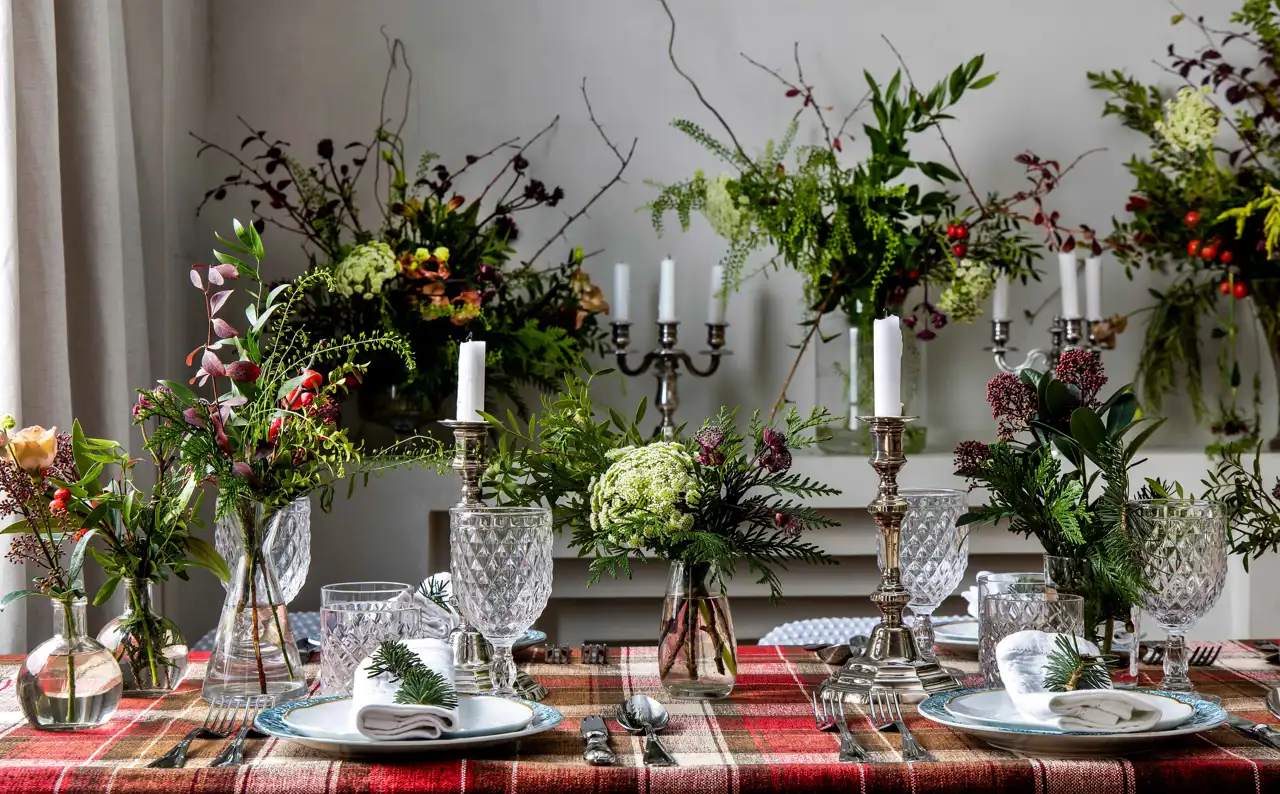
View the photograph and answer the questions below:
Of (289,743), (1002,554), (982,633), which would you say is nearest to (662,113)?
(1002,554)

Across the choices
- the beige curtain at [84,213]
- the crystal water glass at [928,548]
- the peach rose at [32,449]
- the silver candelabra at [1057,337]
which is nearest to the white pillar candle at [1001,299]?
the silver candelabra at [1057,337]

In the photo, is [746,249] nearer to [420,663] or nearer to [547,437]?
[547,437]

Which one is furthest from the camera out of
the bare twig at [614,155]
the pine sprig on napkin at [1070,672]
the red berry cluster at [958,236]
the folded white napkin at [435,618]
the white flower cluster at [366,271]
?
the bare twig at [614,155]

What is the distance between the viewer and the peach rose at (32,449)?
1.07 meters

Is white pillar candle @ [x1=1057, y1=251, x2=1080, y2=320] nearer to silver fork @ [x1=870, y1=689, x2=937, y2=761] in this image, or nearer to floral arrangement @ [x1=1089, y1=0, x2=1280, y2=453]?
floral arrangement @ [x1=1089, y1=0, x2=1280, y2=453]

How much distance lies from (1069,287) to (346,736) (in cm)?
195

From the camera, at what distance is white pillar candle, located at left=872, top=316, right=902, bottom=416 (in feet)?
3.86

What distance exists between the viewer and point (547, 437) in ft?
4.33

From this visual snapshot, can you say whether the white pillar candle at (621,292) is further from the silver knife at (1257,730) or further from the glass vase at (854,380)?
the silver knife at (1257,730)

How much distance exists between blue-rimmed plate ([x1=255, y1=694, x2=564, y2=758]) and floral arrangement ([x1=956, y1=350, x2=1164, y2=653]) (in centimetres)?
53

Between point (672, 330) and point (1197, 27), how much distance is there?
4.58 ft

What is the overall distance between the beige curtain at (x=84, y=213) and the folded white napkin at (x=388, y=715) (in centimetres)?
86

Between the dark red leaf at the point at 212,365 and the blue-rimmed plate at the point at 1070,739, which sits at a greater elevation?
the dark red leaf at the point at 212,365

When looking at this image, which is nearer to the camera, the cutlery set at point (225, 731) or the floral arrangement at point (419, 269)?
the cutlery set at point (225, 731)
